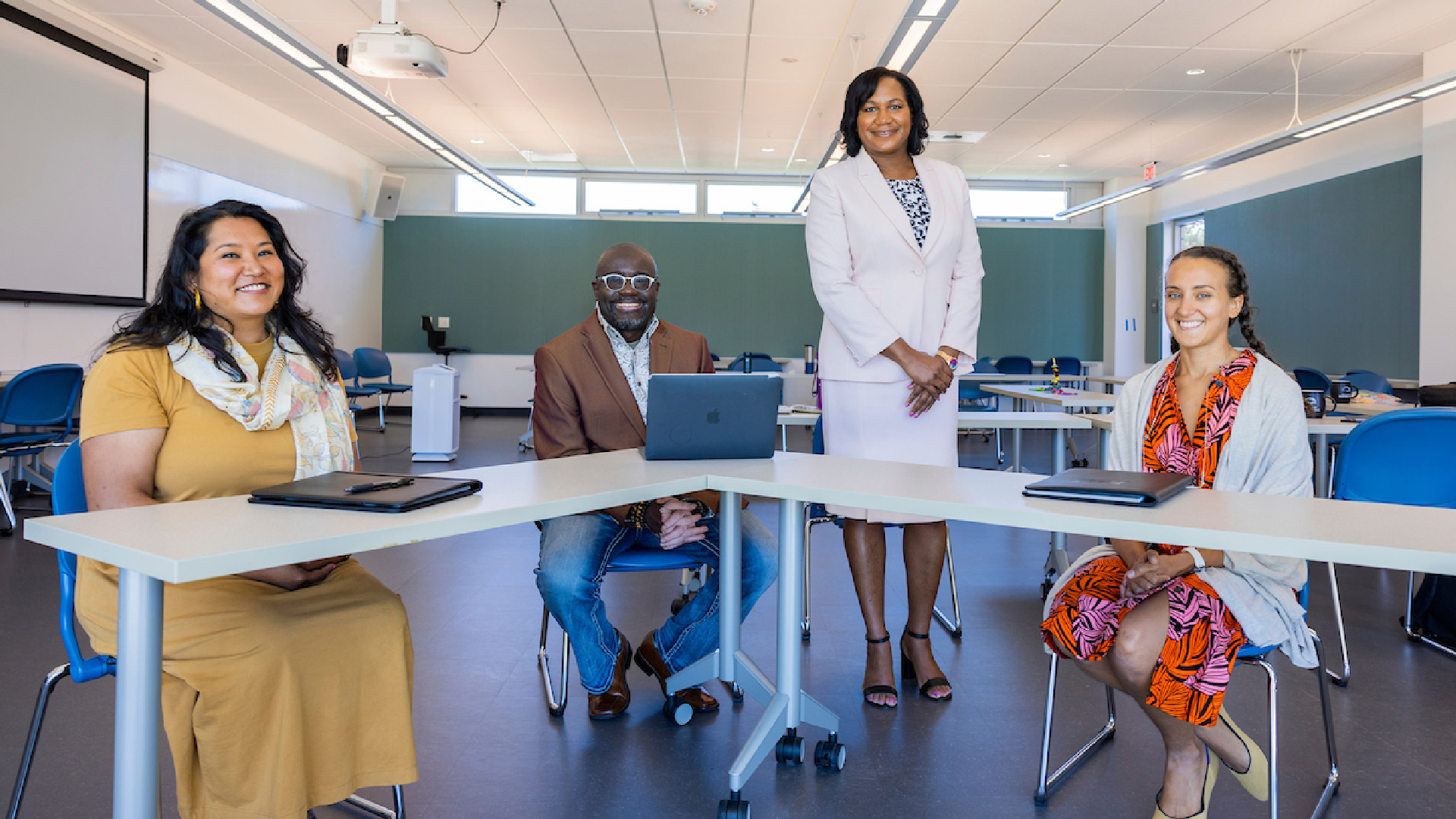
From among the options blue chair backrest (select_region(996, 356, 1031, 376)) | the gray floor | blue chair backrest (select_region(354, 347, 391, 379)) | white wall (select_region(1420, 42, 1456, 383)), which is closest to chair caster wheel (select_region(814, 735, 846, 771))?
the gray floor

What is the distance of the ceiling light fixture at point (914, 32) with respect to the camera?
15.4 feet

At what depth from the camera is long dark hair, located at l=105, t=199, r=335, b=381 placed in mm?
1620

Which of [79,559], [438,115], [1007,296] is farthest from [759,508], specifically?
[1007,296]

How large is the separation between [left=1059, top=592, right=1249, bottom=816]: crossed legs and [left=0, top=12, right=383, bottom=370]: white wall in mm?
5061

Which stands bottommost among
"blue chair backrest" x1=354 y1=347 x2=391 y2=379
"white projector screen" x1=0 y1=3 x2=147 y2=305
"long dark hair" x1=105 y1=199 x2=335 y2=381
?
"long dark hair" x1=105 y1=199 x2=335 y2=381

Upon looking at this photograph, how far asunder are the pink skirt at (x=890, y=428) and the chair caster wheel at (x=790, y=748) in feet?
2.07

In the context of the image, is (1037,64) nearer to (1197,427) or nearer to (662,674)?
(1197,427)

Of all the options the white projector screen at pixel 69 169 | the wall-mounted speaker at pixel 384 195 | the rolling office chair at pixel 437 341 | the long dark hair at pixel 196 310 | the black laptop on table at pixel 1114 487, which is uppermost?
the wall-mounted speaker at pixel 384 195

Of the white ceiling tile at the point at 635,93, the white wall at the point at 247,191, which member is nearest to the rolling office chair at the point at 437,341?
the white wall at the point at 247,191

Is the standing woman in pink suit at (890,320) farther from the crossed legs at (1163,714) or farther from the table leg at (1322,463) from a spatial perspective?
the table leg at (1322,463)

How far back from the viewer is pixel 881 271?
2408 mm

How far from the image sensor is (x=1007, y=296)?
12.0 m

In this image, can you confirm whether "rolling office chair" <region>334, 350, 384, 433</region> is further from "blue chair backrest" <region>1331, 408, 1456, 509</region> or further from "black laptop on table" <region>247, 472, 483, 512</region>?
"blue chair backrest" <region>1331, 408, 1456, 509</region>

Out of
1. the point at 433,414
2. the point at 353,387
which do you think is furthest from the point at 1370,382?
the point at 353,387
